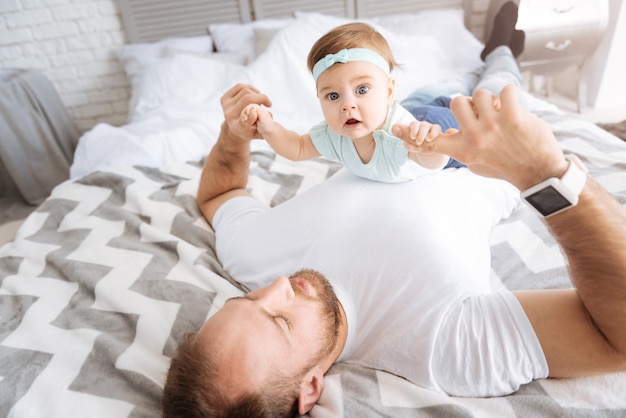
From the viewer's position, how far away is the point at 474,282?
0.91 meters

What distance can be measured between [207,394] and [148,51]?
272 cm

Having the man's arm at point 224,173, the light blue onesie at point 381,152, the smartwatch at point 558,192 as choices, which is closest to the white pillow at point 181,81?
the man's arm at point 224,173

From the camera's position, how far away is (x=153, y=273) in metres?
1.17

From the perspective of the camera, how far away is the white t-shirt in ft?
2.64

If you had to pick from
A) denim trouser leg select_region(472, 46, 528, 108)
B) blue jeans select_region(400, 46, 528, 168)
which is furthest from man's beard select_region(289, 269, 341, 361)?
denim trouser leg select_region(472, 46, 528, 108)

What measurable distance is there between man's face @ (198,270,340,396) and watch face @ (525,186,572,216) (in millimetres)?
444

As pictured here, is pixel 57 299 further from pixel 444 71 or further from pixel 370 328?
pixel 444 71

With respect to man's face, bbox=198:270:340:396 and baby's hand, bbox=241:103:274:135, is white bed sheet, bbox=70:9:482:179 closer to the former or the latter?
baby's hand, bbox=241:103:274:135

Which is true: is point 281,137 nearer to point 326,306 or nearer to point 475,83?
point 326,306

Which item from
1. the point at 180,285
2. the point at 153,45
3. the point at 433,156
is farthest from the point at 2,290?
the point at 153,45

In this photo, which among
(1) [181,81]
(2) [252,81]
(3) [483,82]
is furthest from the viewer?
(1) [181,81]

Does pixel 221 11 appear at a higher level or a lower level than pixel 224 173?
higher

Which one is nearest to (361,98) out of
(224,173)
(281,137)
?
(281,137)

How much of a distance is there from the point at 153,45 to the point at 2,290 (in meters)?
2.22
